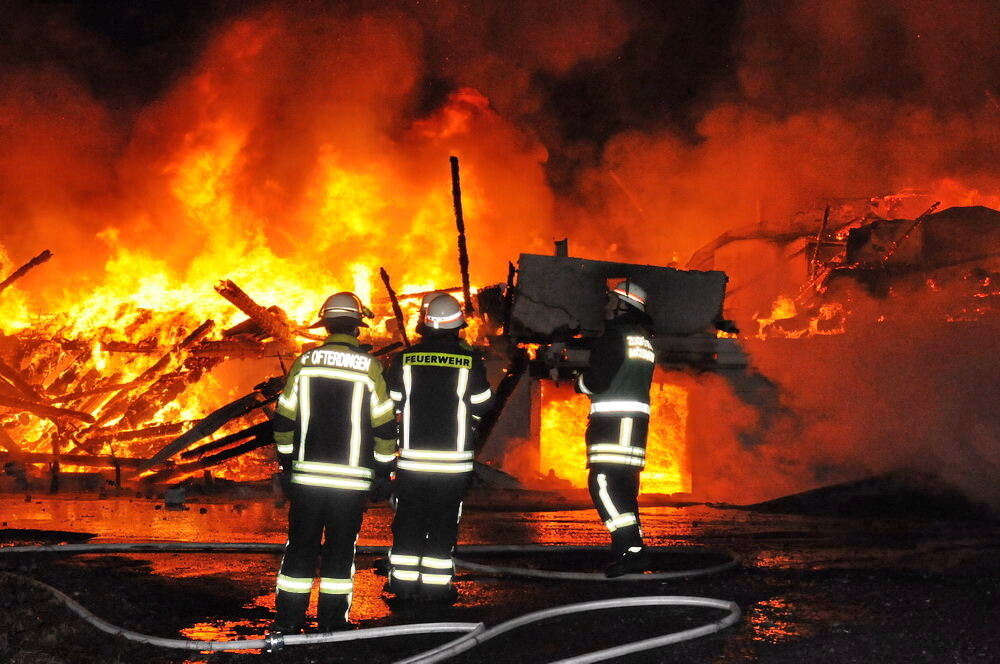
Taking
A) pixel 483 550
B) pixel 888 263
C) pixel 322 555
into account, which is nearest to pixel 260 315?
pixel 483 550

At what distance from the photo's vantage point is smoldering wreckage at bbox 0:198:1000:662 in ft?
40.4

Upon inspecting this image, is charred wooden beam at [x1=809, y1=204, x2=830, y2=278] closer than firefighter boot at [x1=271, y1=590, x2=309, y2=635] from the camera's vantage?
No

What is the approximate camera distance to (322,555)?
5.04 meters

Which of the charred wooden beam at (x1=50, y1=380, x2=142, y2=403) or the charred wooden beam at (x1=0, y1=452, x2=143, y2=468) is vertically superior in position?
the charred wooden beam at (x1=50, y1=380, x2=142, y2=403)

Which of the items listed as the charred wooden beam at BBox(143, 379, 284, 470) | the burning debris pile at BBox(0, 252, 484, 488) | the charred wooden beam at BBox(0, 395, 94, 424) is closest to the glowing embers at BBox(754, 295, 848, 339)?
the burning debris pile at BBox(0, 252, 484, 488)

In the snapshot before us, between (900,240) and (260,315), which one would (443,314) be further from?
(900,240)

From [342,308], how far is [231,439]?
7.81m

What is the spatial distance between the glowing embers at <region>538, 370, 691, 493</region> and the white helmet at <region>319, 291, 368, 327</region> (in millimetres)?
11360

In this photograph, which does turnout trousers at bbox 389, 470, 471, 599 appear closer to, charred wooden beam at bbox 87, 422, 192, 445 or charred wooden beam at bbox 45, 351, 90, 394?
charred wooden beam at bbox 87, 422, 192, 445

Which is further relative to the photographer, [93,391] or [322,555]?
[93,391]

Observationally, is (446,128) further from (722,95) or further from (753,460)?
(753,460)

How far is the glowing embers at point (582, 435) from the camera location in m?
16.9

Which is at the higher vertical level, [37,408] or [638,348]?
[638,348]

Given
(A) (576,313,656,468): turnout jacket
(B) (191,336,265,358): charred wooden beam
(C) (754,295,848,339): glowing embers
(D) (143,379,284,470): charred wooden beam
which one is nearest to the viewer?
(A) (576,313,656,468): turnout jacket
